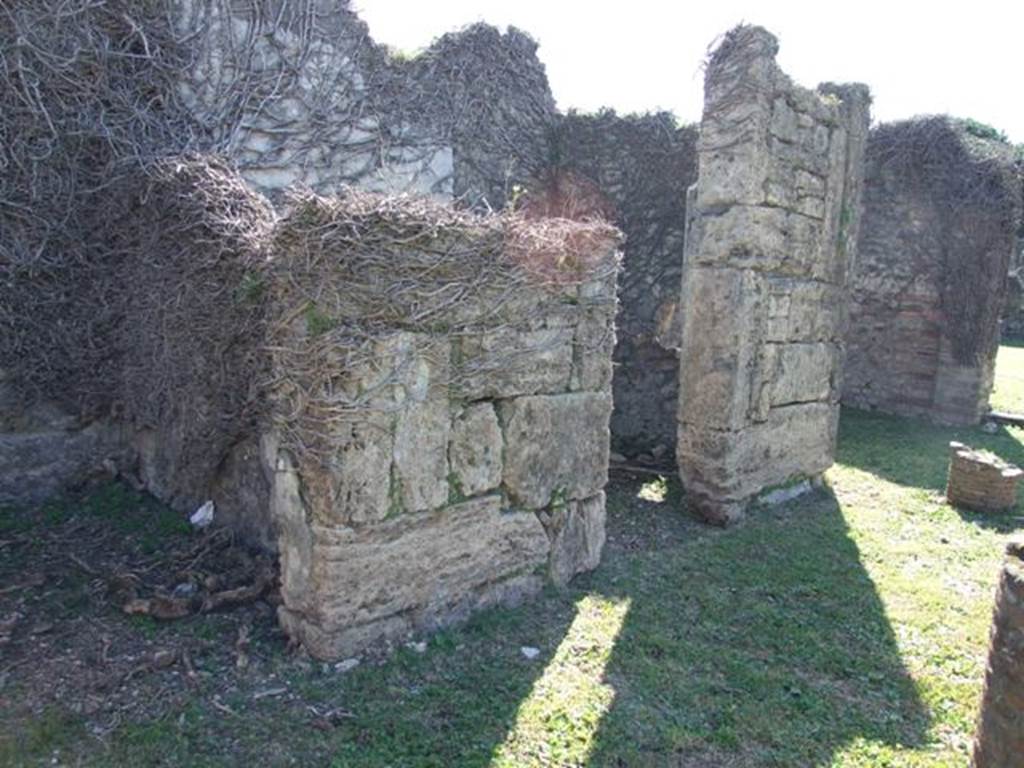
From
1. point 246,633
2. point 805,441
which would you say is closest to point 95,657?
point 246,633

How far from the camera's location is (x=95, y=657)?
322cm

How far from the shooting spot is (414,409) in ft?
11.1

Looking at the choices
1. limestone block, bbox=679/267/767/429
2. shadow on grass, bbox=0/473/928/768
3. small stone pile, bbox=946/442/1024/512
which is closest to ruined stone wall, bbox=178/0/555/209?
limestone block, bbox=679/267/767/429

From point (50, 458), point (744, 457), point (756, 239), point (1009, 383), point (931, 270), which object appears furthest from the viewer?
point (1009, 383)

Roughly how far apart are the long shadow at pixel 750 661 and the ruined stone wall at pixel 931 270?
600 centimetres

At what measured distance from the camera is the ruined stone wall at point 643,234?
754 centimetres

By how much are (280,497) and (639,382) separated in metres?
4.82

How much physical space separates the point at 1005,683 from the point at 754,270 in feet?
12.1

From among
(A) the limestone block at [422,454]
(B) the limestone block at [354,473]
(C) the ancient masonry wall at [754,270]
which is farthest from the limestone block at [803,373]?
(B) the limestone block at [354,473]

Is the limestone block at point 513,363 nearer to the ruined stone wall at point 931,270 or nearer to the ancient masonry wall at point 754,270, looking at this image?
the ancient masonry wall at point 754,270

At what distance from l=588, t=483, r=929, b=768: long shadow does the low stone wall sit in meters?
0.82

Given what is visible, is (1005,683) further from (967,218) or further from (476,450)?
(967,218)

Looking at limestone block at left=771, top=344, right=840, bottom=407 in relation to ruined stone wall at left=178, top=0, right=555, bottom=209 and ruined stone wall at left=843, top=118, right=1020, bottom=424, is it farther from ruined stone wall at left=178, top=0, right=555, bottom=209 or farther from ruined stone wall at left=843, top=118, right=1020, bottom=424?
ruined stone wall at left=843, top=118, right=1020, bottom=424

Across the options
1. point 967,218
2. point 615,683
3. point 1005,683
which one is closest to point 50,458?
point 615,683
